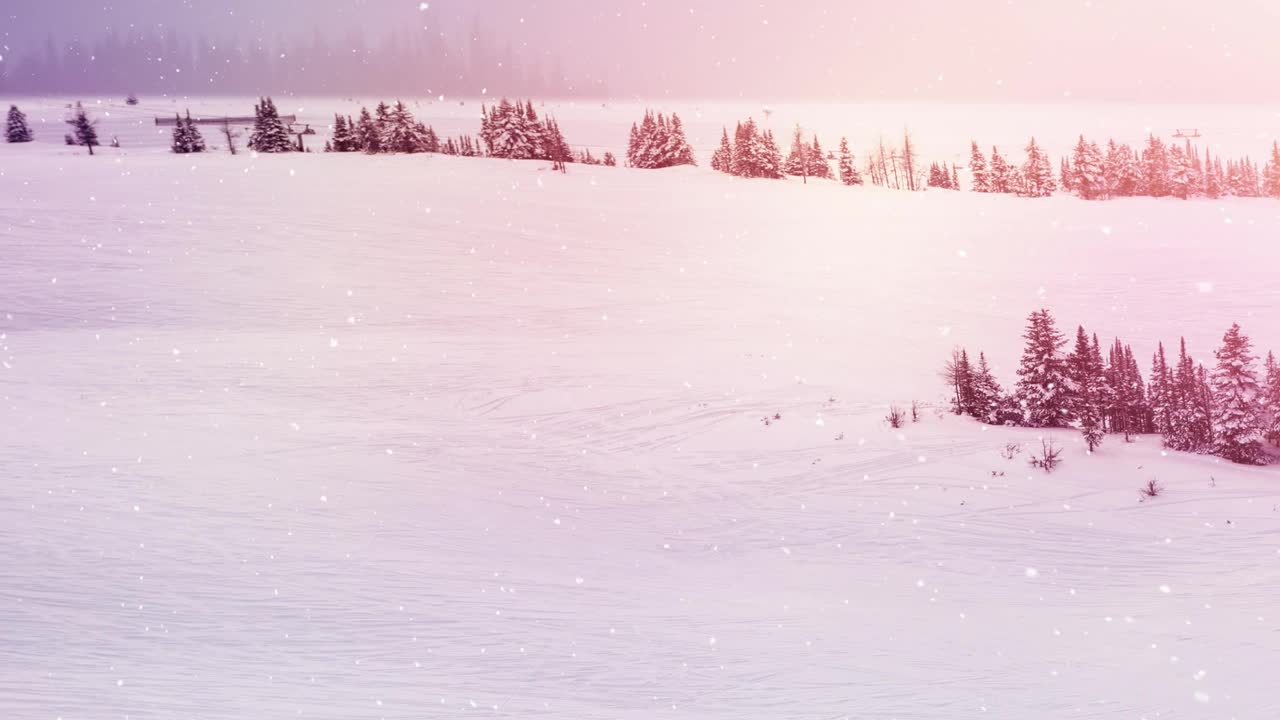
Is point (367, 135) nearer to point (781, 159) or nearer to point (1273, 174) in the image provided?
point (781, 159)

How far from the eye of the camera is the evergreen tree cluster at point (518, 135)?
7061 centimetres

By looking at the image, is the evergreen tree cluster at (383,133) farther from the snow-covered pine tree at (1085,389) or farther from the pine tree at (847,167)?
the snow-covered pine tree at (1085,389)

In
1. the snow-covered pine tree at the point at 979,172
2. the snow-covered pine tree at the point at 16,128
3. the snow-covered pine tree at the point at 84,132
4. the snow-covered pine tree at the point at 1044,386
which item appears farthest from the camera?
the snow-covered pine tree at the point at 979,172

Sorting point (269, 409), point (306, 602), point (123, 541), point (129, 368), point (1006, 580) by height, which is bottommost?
point (1006, 580)

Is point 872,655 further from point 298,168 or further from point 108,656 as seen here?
point 298,168

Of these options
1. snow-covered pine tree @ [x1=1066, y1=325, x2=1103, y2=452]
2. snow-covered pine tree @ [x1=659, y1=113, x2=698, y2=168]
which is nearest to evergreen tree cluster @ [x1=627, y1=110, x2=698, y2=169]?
snow-covered pine tree @ [x1=659, y1=113, x2=698, y2=168]

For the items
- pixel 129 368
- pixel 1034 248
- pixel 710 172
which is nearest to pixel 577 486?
pixel 129 368

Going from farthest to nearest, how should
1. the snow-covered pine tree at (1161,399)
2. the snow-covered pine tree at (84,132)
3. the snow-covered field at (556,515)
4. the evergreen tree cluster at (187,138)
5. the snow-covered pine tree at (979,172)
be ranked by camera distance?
the snow-covered pine tree at (979,172) < the evergreen tree cluster at (187,138) < the snow-covered pine tree at (84,132) < the snow-covered pine tree at (1161,399) < the snow-covered field at (556,515)

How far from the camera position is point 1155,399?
791 inches

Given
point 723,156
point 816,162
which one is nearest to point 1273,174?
point 816,162

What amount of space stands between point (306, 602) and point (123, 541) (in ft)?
11.1

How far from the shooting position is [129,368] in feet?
60.4

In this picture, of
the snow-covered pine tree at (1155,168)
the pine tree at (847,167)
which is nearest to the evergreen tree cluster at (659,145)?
the pine tree at (847,167)

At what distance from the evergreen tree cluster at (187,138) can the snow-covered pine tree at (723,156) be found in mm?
42297
